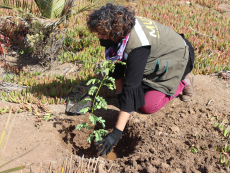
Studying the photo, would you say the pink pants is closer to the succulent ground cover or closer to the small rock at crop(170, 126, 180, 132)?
the succulent ground cover

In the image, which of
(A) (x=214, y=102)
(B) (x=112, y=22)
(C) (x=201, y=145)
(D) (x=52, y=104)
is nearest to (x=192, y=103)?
(A) (x=214, y=102)

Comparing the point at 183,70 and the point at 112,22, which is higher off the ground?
the point at 112,22

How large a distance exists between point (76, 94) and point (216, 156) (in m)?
2.27

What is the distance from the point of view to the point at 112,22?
1997 mm

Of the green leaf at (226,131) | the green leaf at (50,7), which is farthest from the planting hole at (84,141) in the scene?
the green leaf at (50,7)

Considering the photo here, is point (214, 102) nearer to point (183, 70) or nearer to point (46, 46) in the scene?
point (183, 70)

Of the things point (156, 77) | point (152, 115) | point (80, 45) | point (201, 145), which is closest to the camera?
point (201, 145)

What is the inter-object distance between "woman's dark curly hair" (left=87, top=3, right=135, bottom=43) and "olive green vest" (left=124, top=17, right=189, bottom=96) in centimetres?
15

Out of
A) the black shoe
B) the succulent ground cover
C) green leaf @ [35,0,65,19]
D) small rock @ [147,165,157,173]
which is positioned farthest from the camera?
green leaf @ [35,0,65,19]

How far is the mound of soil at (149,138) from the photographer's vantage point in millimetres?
2072

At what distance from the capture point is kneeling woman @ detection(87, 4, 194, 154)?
2049 millimetres

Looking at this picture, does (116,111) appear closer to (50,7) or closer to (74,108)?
(74,108)

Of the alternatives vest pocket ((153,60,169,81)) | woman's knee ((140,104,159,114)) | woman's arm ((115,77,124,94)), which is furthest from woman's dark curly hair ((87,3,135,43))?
woman's knee ((140,104,159,114))

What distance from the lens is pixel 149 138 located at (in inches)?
99.0
